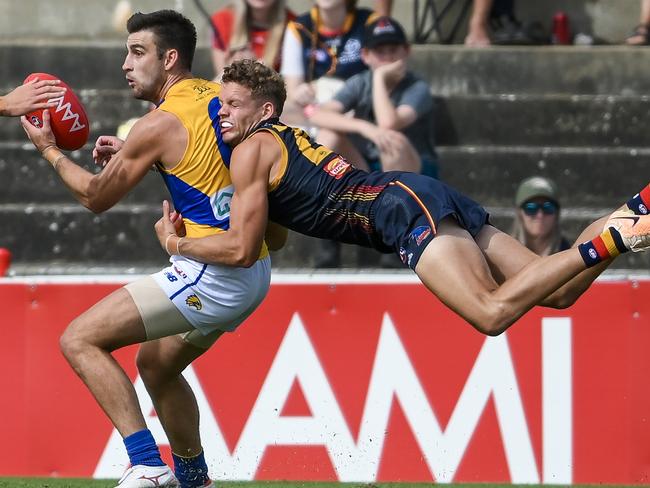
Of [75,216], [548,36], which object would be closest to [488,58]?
[548,36]

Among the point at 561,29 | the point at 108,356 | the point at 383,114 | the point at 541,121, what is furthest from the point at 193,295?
the point at 561,29

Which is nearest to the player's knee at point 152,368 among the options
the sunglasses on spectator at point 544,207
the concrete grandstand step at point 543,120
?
the sunglasses on spectator at point 544,207

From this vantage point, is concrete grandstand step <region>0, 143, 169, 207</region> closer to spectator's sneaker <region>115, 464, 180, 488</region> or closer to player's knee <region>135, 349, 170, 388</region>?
player's knee <region>135, 349, 170, 388</region>

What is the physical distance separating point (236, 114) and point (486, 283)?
4.64ft

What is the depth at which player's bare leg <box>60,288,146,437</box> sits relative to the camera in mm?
6535

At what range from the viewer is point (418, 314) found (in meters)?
8.39

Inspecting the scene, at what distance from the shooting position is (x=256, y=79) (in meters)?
6.61

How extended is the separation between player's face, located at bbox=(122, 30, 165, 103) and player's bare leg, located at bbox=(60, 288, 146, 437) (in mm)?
1053

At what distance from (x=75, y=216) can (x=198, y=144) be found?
459 cm

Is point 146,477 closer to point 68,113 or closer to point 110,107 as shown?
point 68,113

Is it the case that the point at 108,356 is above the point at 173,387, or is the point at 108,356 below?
above

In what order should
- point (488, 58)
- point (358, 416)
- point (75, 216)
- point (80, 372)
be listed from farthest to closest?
point (488, 58)
point (75, 216)
point (358, 416)
point (80, 372)

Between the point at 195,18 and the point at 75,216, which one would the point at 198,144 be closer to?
the point at 75,216

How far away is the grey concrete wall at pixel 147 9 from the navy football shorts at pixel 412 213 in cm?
651
